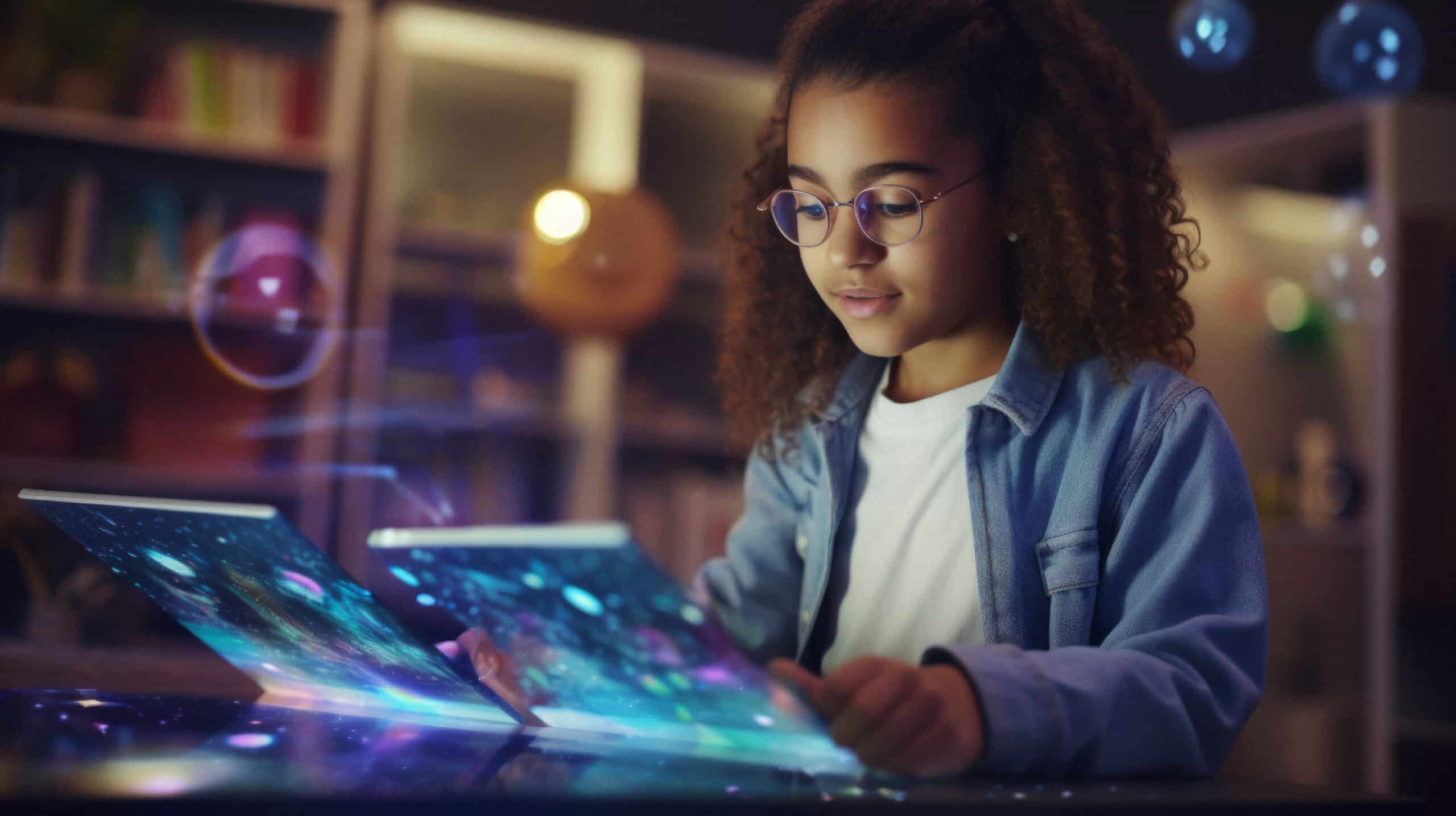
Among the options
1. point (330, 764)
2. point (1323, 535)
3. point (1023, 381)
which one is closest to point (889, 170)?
point (1023, 381)

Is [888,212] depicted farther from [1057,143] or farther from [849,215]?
[1057,143]

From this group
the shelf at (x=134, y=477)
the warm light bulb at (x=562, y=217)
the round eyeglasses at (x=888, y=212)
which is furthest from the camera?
the shelf at (x=134, y=477)

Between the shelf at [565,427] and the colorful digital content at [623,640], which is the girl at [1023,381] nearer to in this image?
the colorful digital content at [623,640]

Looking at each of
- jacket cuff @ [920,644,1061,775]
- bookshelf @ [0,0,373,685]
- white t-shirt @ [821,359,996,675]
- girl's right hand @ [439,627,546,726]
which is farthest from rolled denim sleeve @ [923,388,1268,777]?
bookshelf @ [0,0,373,685]

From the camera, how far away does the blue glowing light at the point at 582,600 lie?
1.91 feet

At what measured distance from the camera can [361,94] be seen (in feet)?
10.6

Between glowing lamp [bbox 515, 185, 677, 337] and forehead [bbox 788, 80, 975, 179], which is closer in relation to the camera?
forehead [bbox 788, 80, 975, 179]

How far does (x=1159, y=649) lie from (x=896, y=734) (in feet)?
0.71

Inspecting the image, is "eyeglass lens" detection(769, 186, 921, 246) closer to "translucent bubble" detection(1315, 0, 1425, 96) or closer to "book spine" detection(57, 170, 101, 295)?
"translucent bubble" detection(1315, 0, 1425, 96)

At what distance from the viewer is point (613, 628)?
607mm

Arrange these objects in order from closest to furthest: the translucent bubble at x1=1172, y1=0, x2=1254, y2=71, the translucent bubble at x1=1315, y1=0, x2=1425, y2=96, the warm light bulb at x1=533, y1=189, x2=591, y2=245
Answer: the translucent bubble at x1=1172, y1=0, x2=1254, y2=71 < the translucent bubble at x1=1315, y1=0, x2=1425, y2=96 < the warm light bulb at x1=533, y1=189, x2=591, y2=245

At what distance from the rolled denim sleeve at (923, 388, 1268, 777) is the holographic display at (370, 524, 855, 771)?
90mm

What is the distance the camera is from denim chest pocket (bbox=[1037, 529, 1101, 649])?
784mm

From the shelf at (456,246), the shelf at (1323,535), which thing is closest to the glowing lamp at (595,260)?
the shelf at (456,246)
